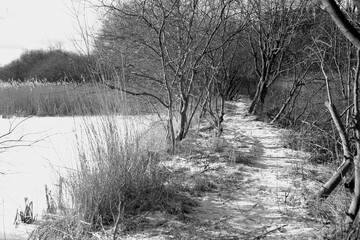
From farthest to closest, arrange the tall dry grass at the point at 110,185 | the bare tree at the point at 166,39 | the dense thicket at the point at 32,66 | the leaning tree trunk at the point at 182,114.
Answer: the dense thicket at the point at 32,66 → the leaning tree trunk at the point at 182,114 → the bare tree at the point at 166,39 → the tall dry grass at the point at 110,185

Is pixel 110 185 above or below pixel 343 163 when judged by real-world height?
below

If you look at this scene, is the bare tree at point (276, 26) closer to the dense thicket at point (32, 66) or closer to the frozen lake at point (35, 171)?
the frozen lake at point (35, 171)

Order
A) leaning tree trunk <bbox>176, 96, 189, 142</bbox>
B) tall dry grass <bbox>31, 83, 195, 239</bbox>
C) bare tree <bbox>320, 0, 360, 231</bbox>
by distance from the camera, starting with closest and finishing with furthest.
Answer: bare tree <bbox>320, 0, 360, 231</bbox> → tall dry grass <bbox>31, 83, 195, 239</bbox> → leaning tree trunk <bbox>176, 96, 189, 142</bbox>

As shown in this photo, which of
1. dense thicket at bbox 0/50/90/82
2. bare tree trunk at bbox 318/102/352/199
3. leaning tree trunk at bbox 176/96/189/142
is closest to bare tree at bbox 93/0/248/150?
leaning tree trunk at bbox 176/96/189/142

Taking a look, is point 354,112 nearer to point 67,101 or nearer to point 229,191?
point 229,191

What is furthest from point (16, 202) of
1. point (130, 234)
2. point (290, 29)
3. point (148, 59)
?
point (290, 29)

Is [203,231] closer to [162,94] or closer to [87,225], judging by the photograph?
[87,225]

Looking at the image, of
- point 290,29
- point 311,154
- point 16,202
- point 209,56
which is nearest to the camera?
point 16,202

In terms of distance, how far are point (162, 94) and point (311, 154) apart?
2430mm

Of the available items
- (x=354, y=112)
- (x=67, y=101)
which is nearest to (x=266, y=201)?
(x=354, y=112)

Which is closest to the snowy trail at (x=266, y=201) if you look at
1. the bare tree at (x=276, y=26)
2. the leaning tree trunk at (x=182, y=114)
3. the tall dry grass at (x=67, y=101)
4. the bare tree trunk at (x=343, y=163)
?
the bare tree trunk at (x=343, y=163)

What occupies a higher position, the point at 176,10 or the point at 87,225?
the point at 176,10

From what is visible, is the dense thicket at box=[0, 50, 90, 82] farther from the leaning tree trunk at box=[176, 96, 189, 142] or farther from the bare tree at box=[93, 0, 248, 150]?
the leaning tree trunk at box=[176, 96, 189, 142]

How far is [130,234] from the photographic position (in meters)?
2.33
